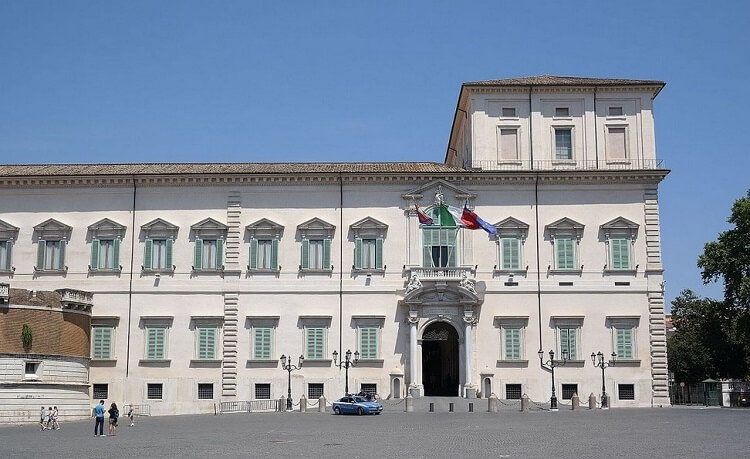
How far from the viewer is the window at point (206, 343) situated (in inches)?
2024

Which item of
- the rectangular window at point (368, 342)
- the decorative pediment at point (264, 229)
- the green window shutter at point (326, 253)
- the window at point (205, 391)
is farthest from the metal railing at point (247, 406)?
the decorative pediment at point (264, 229)

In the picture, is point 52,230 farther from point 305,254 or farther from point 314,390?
point 314,390

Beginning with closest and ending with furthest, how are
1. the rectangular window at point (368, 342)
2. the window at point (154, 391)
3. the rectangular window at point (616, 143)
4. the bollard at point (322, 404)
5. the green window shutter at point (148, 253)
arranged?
the bollard at point (322, 404)
the rectangular window at point (368, 342)
the window at point (154, 391)
the green window shutter at point (148, 253)
the rectangular window at point (616, 143)

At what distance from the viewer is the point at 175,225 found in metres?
52.6

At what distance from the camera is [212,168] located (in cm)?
5447

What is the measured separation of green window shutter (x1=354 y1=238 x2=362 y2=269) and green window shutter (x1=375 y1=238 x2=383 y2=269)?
889 millimetres

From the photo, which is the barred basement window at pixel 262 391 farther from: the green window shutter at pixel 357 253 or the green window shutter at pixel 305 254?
the green window shutter at pixel 357 253

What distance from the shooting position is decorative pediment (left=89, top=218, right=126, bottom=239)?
52719mm

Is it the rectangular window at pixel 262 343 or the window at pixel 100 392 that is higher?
the rectangular window at pixel 262 343

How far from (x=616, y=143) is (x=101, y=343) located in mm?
30789

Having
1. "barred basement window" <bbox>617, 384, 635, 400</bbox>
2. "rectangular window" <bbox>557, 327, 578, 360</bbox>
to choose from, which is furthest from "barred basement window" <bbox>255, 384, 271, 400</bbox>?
"barred basement window" <bbox>617, 384, 635, 400</bbox>

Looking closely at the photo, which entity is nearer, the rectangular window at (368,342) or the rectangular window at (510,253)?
the rectangular window at (368,342)

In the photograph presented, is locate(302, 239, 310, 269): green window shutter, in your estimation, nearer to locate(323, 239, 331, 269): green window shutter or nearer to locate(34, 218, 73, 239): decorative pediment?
→ locate(323, 239, 331, 269): green window shutter

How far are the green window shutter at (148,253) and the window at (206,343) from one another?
4.68 meters
